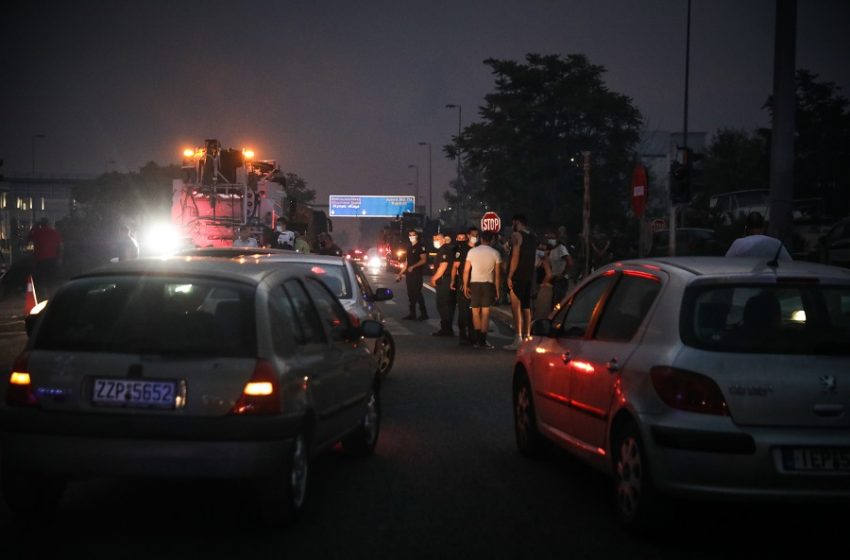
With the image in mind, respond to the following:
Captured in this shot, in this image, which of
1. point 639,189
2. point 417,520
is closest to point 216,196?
point 639,189

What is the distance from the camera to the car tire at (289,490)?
6053mm

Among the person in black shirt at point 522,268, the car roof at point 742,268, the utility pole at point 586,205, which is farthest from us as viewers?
the utility pole at point 586,205

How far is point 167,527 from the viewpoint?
6273 mm

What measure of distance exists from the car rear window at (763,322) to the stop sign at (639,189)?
12.1 meters

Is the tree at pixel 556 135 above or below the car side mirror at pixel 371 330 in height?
above

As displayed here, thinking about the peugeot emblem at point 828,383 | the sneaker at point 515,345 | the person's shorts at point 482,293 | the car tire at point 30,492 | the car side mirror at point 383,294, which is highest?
the peugeot emblem at point 828,383

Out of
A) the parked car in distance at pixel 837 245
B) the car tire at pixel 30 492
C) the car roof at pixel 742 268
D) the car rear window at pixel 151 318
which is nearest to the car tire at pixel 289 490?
the car rear window at pixel 151 318

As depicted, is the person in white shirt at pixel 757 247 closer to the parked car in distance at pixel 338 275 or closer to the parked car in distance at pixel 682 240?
the parked car in distance at pixel 338 275

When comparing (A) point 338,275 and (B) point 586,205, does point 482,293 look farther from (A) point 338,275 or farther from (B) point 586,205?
(B) point 586,205

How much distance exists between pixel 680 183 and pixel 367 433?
10880 mm

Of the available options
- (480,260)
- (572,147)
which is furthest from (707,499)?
(572,147)

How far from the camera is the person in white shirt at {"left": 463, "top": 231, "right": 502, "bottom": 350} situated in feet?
57.7

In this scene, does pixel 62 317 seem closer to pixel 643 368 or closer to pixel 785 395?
pixel 643 368

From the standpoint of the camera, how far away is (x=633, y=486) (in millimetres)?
6289
